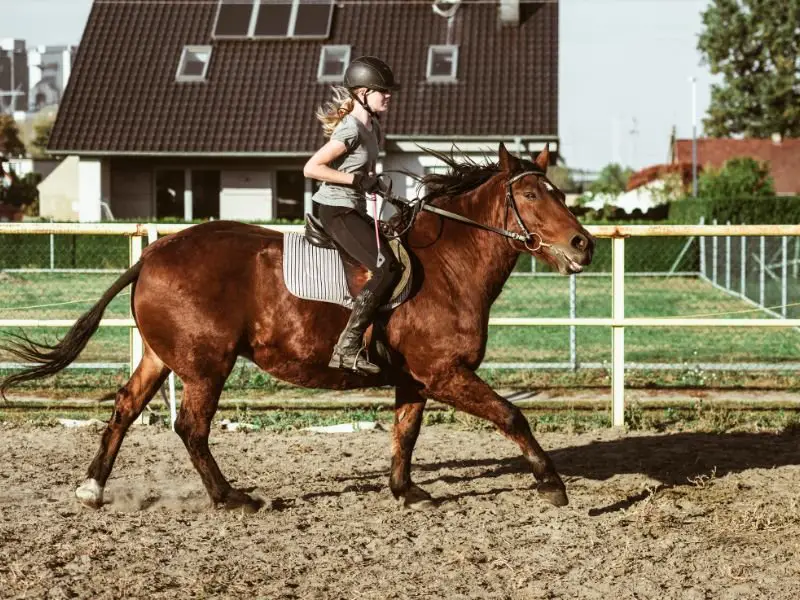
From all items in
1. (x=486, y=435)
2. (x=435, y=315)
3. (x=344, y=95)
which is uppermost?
(x=344, y=95)

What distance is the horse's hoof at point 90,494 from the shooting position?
6449 millimetres

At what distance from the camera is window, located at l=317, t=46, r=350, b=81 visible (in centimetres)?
3098

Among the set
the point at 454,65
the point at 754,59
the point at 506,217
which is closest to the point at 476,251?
the point at 506,217

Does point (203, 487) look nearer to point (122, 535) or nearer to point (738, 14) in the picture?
point (122, 535)

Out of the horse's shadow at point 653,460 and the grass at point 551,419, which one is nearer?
the horse's shadow at point 653,460

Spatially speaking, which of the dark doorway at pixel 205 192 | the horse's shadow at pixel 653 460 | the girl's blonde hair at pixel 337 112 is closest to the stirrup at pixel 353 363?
the horse's shadow at pixel 653 460

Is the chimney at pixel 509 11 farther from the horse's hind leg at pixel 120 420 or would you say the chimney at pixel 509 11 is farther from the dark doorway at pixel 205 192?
the horse's hind leg at pixel 120 420

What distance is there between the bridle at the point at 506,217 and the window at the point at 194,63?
2591 cm

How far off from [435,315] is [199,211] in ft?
83.6

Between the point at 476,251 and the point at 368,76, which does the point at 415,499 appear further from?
the point at 368,76

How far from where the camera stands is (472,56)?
102 feet

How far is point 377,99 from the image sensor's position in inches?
246

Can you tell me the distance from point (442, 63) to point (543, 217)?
25730mm

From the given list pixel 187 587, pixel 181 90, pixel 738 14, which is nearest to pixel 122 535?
pixel 187 587
